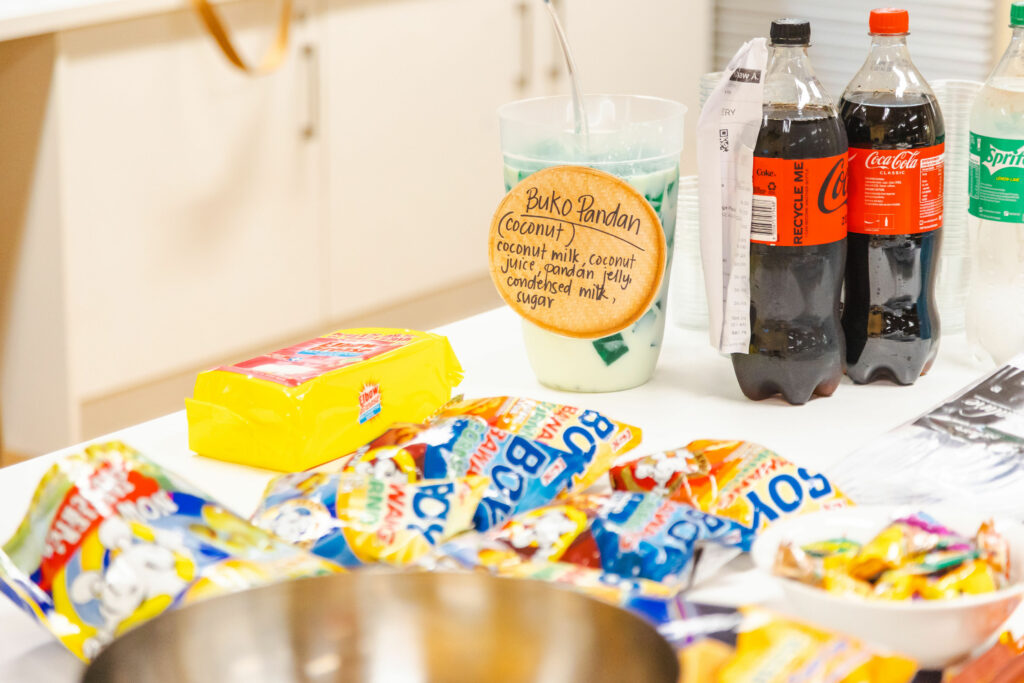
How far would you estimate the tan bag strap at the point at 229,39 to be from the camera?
0.97ft

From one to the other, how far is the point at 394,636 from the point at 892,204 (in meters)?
0.57

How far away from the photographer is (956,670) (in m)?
0.57

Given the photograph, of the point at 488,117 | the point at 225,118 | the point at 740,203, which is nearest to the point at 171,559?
the point at 740,203

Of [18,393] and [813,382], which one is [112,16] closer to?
[18,393]

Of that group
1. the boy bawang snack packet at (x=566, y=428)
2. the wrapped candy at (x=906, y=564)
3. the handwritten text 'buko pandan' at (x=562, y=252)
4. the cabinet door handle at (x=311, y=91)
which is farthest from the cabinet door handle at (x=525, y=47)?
the wrapped candy at (x=906, y=564)

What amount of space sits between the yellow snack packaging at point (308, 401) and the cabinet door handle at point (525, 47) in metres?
2.13

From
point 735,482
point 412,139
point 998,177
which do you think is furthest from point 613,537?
point 412,139

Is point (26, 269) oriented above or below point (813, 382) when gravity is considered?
below

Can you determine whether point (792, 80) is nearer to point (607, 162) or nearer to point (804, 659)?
point (607, 162)

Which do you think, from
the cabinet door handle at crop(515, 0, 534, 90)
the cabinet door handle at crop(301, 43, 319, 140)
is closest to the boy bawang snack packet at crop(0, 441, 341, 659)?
the cabinet door handle at crop(301, 43, 319, 140)

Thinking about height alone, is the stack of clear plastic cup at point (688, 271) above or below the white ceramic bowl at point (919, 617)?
→ above

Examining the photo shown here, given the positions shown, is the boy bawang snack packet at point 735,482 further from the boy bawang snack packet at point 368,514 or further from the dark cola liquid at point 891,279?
the dark cola liquid at point 891,279

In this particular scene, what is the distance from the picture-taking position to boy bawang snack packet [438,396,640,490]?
2.63ft

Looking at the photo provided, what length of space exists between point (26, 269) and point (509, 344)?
1.43 meters
